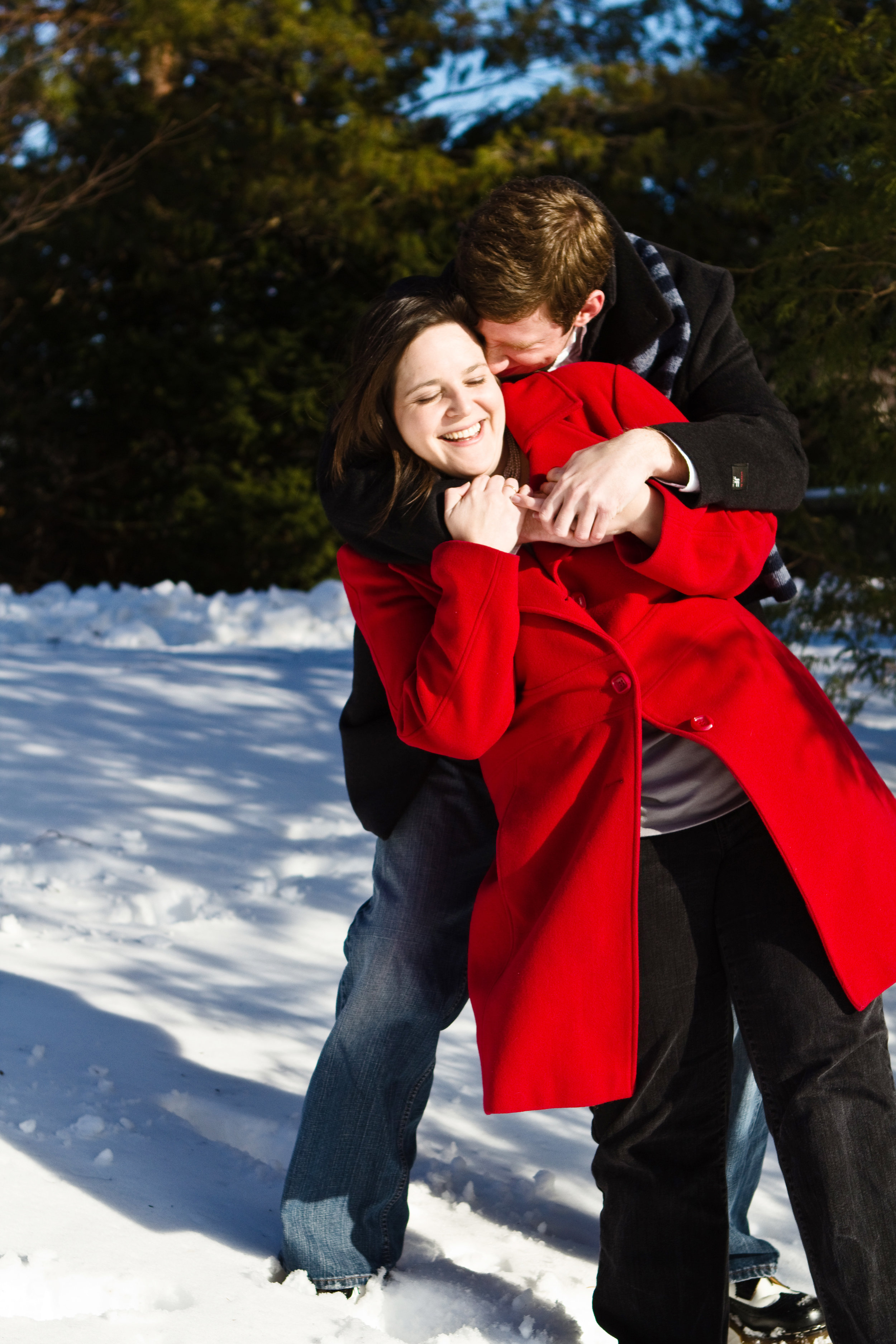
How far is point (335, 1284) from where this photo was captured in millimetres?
1988

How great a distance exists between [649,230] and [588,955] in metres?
9.83

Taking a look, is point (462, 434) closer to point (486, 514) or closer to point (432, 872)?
point (486, 514)

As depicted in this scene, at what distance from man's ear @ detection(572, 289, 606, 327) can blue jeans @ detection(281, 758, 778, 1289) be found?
2.43 feet

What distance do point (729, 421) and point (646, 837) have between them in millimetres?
646

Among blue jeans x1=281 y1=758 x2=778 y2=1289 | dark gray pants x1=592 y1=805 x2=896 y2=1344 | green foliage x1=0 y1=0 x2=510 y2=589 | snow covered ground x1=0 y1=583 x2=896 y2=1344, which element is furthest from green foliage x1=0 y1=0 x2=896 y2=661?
dark gray pants x1=592 y1=805 x2=896 y2=1344

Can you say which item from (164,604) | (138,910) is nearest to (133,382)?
(164,604)

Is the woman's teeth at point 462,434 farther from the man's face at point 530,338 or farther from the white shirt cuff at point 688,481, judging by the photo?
the white shirt cuff at point 688,481

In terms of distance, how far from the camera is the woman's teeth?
1803mm

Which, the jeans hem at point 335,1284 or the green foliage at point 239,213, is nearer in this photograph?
the jeans hem at point 335,1284

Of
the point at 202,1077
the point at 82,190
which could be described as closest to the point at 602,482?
the point at 202,1077

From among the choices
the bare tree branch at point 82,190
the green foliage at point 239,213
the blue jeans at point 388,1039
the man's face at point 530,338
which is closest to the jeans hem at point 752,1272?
the blue jeans at point 388,1039

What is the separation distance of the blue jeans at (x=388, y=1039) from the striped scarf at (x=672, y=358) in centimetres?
58

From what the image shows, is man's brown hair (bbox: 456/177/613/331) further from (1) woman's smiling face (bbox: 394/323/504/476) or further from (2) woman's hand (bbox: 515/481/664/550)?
(2) woman's hand (bbox: 515/481/664/550)

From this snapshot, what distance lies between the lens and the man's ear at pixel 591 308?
187 cm
